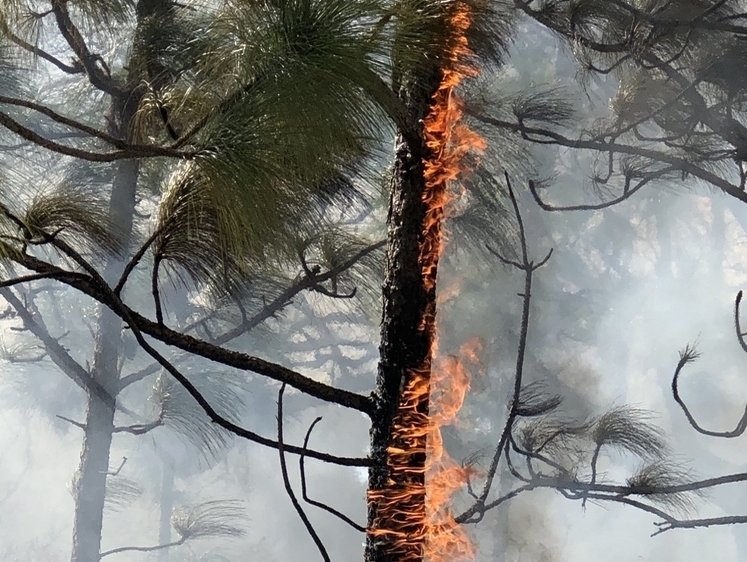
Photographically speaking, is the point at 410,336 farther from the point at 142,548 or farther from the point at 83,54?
the point at 142,548

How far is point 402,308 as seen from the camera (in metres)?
0.65

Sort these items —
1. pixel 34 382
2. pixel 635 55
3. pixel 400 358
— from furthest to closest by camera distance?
pixel 34 382, pixel 635 55, pixel 400 358

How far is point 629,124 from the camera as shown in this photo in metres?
1.12

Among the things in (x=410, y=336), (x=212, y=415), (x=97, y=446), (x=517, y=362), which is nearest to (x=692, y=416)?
(x=517, y=362)

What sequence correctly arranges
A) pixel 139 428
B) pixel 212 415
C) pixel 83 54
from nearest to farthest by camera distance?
pixel 212 415
pixel 83 54
pixel 139 428

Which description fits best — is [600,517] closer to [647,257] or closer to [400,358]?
[647,257]

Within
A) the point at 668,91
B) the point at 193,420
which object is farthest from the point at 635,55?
the point at 193,420

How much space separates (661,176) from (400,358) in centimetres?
65

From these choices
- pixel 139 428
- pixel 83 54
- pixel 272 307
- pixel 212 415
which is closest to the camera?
pixel 212 415

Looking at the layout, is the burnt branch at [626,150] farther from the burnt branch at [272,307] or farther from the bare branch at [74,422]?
the bare branch at [74,422]

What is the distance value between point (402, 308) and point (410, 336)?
0.03m

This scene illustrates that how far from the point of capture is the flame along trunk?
2.08ft

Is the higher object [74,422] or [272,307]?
[272,307]

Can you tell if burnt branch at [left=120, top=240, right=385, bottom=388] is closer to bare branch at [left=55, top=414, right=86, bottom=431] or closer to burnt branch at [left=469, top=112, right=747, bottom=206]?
bare branch at [left=55, top=414, right=86, bottom=431]
